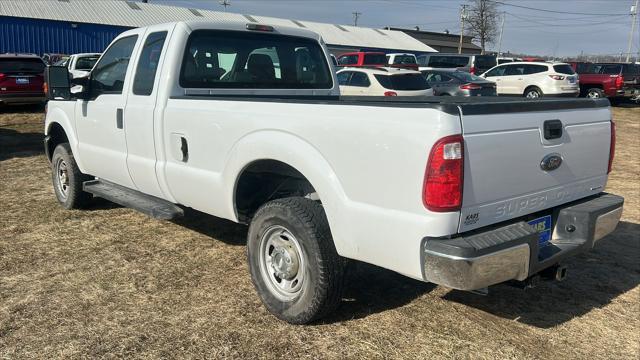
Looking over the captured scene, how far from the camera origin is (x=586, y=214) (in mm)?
3482

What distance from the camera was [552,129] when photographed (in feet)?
10.5

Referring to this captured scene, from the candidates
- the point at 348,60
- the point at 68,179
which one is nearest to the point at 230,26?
the point at 68,179

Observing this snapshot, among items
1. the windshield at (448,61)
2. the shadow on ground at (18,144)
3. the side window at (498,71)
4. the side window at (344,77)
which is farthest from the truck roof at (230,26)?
the windshield at (448,61)

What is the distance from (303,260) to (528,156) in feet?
4.77

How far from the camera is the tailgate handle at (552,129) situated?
3.16 metres

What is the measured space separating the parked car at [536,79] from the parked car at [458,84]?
2516mm

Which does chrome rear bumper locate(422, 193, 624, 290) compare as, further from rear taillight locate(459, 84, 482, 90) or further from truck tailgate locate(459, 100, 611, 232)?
rear taillight locate(459, 84, 482, 90)

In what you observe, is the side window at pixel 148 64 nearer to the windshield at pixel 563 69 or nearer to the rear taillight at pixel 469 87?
the rear taillight at pixel 469 87

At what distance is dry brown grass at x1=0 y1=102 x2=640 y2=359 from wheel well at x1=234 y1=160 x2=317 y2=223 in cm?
64

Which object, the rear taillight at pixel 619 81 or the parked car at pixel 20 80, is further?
the rear taillight at pixel 619 81

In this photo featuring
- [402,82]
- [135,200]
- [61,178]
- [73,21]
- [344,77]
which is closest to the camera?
[135,200]

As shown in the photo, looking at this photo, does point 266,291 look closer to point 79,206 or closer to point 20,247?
point 20,247

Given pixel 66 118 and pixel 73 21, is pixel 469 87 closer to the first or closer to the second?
pixel 66 118

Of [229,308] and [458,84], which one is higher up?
[458,84]
